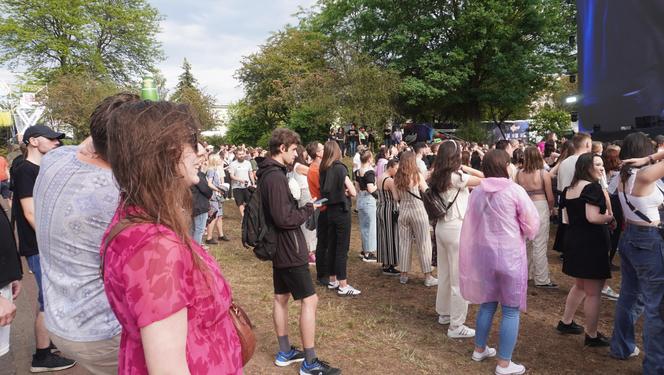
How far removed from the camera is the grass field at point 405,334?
13.4ft

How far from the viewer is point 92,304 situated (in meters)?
1.96

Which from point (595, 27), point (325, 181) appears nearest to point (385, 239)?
point (325, 181)

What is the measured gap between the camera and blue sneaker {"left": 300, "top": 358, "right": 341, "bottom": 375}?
12.5 ft

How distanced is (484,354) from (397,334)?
0.97m

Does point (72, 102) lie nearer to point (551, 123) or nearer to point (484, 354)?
point (484, 354)

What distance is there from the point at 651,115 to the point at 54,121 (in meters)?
29.2

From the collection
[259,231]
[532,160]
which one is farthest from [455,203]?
[259,231]

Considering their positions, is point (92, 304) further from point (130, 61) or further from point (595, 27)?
point (130, 61)

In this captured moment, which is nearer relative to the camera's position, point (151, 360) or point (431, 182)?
point (151, 360)

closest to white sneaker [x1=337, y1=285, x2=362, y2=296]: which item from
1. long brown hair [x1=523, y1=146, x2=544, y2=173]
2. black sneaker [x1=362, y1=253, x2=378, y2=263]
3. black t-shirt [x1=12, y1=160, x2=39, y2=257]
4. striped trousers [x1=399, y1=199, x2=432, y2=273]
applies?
striped trousers [x1=399, y1=199, x2=432, y2=273]

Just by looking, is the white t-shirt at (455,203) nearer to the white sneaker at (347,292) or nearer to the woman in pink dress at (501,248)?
the woman in pink dress at (501,248)

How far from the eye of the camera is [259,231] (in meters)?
3.76

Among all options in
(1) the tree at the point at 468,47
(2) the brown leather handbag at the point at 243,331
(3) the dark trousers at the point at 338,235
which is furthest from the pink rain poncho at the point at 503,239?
(1) the tree at the point at 468,47

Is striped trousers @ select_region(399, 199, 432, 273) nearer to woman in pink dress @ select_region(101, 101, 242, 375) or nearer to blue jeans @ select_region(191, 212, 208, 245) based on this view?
blue jeans @ select_region(191, 212, 208, 245)
